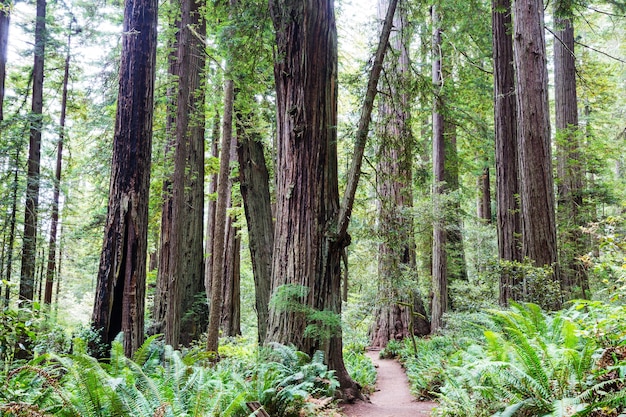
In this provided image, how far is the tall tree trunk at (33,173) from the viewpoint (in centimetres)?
1129

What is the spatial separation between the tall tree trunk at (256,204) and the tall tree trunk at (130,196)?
3.47 m

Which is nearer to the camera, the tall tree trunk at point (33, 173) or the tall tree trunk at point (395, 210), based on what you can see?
the tall tree trunk at point (395, 210)

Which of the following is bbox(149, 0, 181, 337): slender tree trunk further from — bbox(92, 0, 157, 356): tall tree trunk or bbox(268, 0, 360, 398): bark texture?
bbox(268, 0, 360, 398): bark texture

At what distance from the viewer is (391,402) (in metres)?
6.91

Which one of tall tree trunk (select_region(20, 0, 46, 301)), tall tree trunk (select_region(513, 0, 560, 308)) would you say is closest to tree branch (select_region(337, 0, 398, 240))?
tall tree trunk (select_region(513, 0, 560, 308))

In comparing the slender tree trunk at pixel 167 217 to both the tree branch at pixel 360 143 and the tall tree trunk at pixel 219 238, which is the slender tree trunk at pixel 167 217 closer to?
the tall tree trunk at pixel 219 238

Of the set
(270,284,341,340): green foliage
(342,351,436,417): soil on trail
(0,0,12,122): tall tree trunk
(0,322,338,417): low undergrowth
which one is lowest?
(342,351,436,417): soil on trail

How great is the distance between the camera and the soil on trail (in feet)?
18.8

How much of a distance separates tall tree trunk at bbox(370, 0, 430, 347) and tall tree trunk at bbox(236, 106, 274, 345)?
2.56 m

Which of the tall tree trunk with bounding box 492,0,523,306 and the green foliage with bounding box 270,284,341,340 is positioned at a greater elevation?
the tall tree trunk with bounding box 492,0,523,306

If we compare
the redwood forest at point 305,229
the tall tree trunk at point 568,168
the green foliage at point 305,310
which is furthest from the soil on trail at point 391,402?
the tall tree trunk at point 568,168

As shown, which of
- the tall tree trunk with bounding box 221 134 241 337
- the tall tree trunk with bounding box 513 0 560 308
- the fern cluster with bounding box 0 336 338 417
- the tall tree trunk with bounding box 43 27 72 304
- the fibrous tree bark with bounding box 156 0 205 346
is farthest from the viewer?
the tall tree trunk with bounding box 221 134 241 337

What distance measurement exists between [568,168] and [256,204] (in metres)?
9.80

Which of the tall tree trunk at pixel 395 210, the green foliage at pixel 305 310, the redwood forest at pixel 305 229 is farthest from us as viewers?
the tall tree trunk at pixel 395 210
